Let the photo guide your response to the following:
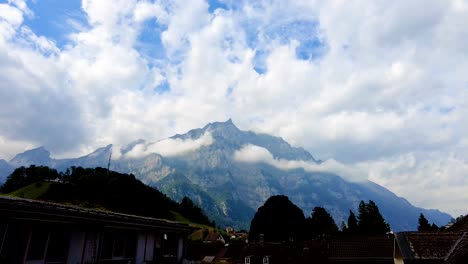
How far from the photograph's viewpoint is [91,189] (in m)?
115

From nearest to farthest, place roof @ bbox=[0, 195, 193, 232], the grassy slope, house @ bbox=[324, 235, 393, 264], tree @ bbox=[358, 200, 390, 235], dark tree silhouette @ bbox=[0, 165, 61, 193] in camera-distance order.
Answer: roof @ bbox=[0, 195, 193, 232]
house @ bbox=[324, 235, 393, 264]
tree @ bbox=[358, 200, 390, 235]
the grassy slope
dark tree silhouette @ bbox=[0, 165, 61, 193]

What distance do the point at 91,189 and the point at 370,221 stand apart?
295 feet

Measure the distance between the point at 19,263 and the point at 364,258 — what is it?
1524 inches

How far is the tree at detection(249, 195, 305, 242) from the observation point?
94.3 m

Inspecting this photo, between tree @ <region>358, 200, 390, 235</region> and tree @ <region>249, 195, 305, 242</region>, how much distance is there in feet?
65.7

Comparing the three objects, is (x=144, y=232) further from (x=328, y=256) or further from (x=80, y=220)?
(x=328, y=256)

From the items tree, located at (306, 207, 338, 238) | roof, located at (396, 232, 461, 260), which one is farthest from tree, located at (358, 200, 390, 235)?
roof, located at (396, 232, 461, 260)

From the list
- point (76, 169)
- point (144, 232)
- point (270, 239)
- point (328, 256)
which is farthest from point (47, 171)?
point (144, 232)

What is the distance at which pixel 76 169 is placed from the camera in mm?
133500

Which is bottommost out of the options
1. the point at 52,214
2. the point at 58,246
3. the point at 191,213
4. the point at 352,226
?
the point at 58,246

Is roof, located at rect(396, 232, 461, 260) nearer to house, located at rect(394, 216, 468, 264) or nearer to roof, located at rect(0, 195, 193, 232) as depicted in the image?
house, located at rect(394, 216, 468, 264)

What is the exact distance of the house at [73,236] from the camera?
41.3 ft

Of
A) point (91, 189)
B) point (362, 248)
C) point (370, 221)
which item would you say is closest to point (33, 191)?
point (91, 189)

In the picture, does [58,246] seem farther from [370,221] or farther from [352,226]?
[352,226]
